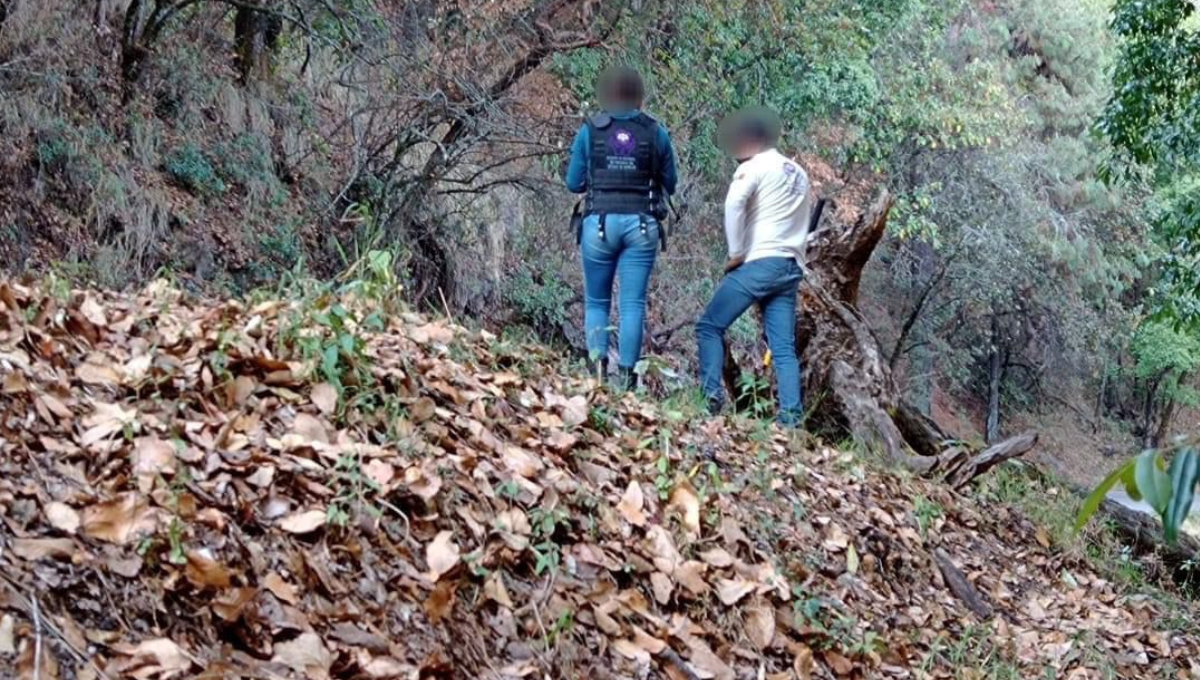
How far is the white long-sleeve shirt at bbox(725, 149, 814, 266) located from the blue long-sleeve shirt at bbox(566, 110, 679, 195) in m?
0.34

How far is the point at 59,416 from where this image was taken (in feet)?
11.8

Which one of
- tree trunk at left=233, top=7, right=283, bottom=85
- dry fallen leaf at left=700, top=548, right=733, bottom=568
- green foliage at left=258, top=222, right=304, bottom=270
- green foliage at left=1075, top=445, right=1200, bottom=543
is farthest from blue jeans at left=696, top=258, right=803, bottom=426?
tree trunk at left=233, top=7, right=283, bottom=85

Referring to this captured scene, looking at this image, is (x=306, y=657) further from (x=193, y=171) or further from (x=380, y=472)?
(x=193, y=171)

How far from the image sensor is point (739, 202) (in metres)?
6.86

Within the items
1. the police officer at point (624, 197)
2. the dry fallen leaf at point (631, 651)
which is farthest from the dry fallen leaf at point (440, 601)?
the police officer at point (624, 197)

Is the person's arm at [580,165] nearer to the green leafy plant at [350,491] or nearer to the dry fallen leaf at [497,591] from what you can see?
the green leafy plant at [350,491]

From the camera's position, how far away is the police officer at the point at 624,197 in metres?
6.77

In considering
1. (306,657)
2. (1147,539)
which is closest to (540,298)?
(1147,539)

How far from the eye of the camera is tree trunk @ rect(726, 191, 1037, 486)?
7219 millimetres

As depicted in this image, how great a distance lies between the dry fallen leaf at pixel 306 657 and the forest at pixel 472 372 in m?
0.01

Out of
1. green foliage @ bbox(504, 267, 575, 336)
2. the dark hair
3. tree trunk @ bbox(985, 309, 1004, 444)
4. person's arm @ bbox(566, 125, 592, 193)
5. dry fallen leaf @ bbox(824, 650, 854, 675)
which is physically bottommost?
tree trunk @ bbox(985, 309, 1004, 444)

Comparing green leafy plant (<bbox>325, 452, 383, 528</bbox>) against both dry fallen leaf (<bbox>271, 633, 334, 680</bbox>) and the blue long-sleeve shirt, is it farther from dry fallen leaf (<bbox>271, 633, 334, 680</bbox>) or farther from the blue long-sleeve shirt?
the blue long-sleeve shirt

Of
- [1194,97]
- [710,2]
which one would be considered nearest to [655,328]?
[710,2]

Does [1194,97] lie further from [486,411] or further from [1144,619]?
[486,411]
